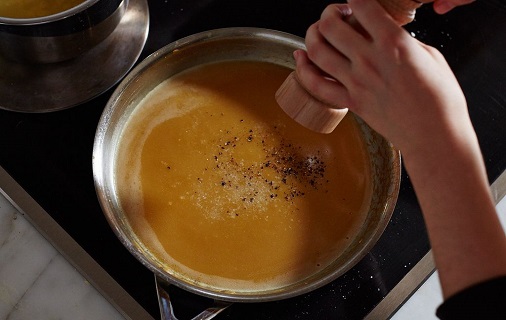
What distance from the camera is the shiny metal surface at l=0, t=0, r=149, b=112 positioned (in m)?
1.03

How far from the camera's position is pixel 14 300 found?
98 cm

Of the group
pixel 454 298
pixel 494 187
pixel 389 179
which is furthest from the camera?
pixel 494 187

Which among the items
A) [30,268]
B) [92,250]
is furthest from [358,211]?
[30,268]

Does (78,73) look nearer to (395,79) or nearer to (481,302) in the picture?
(395,79)

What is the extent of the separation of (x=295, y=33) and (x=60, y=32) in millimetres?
359

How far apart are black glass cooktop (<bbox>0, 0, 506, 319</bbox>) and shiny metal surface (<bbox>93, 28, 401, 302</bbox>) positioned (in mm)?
50

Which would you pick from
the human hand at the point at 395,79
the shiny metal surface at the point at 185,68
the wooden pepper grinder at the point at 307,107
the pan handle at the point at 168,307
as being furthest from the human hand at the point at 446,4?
the pan handle at the point at 168,307

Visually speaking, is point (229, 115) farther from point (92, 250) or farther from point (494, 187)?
point (494, 187)

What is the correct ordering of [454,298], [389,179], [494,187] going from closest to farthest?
[454,298]
[389,179]
[494,187]

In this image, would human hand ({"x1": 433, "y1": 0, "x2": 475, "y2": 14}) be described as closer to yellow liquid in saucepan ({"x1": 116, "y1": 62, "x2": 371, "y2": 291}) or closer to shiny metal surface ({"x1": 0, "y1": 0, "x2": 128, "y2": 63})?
yellow liquid in saucepan ({"x1": 116, "y1": 62, "x2": 371, "y2": 291})

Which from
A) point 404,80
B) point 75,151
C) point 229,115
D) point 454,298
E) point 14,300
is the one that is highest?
point 404,80

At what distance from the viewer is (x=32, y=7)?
3.27ft

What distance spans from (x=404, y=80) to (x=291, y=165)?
0.37 meters

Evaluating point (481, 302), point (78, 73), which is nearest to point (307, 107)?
point (481, 302)
